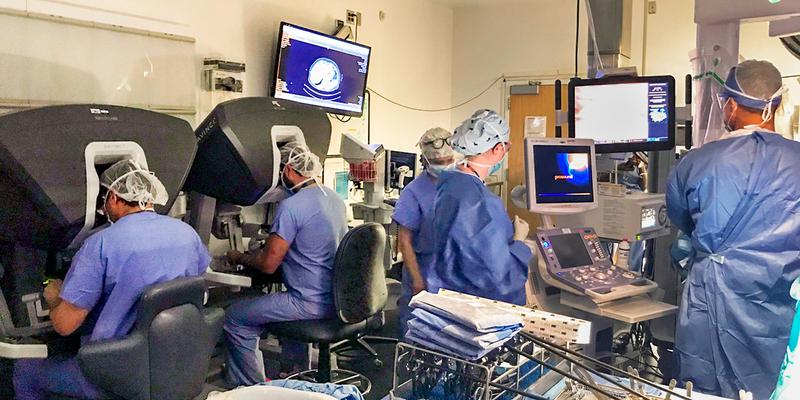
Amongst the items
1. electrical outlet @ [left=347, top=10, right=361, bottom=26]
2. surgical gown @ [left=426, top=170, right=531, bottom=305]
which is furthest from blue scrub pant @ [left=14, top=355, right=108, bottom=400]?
electrical outlet @ [left=347, top=10, right=361, bottom=26]

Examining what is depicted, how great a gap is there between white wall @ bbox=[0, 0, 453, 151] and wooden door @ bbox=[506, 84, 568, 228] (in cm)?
71

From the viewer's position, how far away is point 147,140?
8.23 ft

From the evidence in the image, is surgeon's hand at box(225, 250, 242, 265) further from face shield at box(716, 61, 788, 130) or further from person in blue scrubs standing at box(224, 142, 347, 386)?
face shield at box(716, 61, 788, 130)

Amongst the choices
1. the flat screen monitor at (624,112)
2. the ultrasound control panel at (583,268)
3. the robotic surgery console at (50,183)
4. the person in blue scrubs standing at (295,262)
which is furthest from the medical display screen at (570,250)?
the robotic surgery console at (50,183)

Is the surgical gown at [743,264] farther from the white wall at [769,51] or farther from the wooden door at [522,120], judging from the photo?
the wooden door at [522,120]

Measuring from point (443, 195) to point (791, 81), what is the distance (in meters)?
4.33

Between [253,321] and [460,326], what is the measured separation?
6.39 ft

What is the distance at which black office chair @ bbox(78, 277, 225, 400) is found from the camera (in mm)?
2105

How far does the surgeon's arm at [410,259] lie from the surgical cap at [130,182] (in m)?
1.07

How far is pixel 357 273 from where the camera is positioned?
116 inches

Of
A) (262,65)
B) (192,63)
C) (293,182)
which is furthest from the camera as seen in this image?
(262,65)

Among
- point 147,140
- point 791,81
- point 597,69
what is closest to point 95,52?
point 147,140

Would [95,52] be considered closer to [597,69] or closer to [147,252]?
[147,252]

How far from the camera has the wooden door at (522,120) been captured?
6312 millimetres
